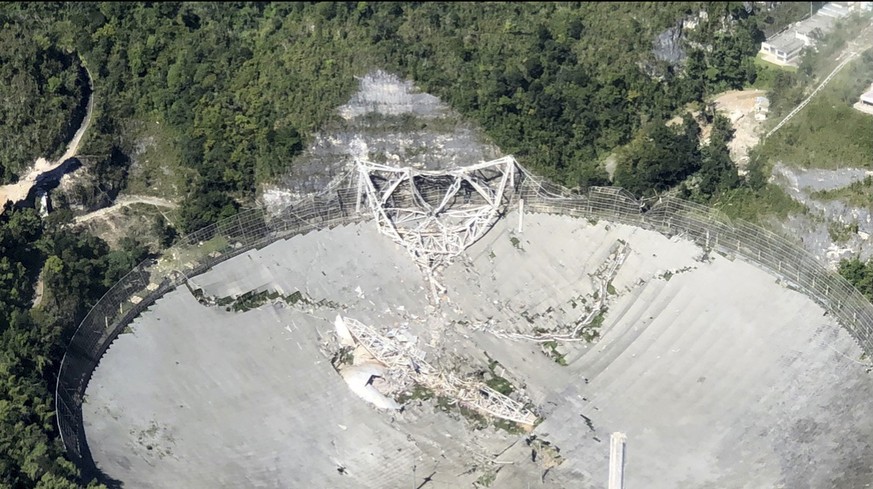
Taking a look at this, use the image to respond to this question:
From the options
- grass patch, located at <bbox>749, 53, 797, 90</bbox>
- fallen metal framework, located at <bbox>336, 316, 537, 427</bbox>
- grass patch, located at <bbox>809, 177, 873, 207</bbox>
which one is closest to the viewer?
fallen metal framework, located at <bbox>336, 316, 537, 427</bbox>

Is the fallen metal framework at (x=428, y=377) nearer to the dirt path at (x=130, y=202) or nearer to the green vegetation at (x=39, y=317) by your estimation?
the green vegetation at (x=39, y=317)

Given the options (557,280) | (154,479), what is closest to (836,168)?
(557,280)

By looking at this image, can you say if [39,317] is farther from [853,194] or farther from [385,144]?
[853,194]

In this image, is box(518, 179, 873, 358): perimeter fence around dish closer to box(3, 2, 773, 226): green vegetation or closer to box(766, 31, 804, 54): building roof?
box(3, 2, 773, 226): green vegetation

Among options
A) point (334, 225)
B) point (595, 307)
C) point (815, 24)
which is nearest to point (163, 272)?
point (334, 225)

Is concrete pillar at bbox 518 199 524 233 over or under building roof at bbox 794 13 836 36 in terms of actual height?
under

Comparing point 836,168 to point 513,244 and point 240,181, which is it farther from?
point 240,181

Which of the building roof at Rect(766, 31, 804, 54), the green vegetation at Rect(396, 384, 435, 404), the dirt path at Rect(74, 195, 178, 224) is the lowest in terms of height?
the dirt path at Rect(74, 195, 178, 224)

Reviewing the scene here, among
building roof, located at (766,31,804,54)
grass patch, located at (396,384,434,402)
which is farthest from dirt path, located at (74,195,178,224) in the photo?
building roof, located at (766,31,804,54)
